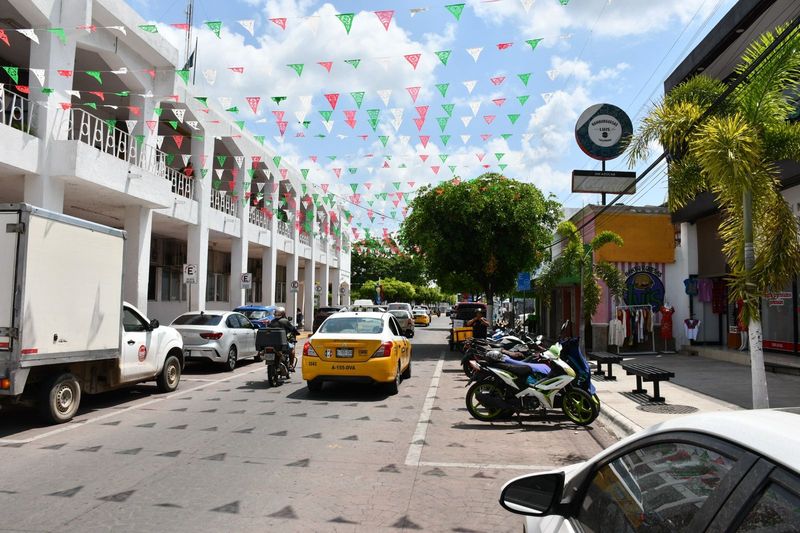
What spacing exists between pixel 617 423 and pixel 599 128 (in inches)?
690

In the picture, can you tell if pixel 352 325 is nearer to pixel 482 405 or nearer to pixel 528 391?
pixel 482 405

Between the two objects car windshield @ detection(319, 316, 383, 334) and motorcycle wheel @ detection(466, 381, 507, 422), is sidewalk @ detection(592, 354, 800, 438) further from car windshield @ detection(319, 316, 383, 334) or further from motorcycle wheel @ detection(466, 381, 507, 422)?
car windshield @ detection(319, 316, 383, 334)

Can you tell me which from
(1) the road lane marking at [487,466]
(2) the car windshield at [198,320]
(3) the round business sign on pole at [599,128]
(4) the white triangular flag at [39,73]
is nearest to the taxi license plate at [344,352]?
(1) the road lane marking at [487,466]

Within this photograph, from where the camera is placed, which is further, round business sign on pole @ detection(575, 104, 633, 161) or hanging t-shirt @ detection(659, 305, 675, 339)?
round business sign on pole @ detection(575, 104, 633, 161)

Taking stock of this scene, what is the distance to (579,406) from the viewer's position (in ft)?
31.4

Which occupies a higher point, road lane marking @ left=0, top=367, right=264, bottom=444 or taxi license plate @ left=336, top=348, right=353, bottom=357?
taxi license plate @ left=336, top=348, right=353, bottom=357

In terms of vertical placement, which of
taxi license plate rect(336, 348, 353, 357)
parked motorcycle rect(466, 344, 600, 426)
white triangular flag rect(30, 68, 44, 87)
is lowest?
parked motorcycle rect(466, 344, 600, 426)

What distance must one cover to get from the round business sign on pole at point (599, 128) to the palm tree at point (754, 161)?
14733 millimetres

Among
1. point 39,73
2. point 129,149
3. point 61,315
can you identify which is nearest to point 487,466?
point 61,315

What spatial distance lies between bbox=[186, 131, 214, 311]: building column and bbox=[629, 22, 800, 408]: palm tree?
18030 mm

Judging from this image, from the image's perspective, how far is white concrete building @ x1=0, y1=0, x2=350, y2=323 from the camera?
47.8 ft

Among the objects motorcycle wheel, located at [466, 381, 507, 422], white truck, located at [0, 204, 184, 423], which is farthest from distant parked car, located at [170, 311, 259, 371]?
motorcycle wheel, located at [466, 381, 507, 422]

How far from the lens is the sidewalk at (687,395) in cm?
988

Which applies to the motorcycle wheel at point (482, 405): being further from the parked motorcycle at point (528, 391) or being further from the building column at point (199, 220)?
the building column at point (199, 220)
